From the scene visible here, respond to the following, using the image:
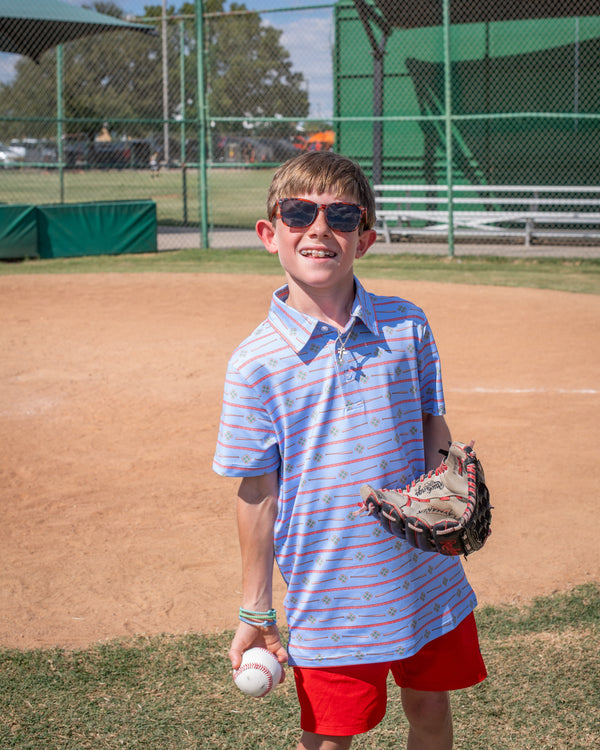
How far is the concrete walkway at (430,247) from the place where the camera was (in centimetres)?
1453

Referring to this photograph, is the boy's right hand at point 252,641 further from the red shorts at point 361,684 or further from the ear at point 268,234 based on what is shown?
the ear at point 268,234


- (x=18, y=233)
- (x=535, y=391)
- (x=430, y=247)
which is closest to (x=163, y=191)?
(x=430, y=247)

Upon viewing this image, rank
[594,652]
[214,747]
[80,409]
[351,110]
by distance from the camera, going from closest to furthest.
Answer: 1. [214,747]
2. [594,652]
3. [80,409]
4. [351,110]

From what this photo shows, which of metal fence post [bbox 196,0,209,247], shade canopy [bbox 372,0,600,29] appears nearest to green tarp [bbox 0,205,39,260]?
metal fence post [bbox 196,0,209,247]

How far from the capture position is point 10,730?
2662 millimetres

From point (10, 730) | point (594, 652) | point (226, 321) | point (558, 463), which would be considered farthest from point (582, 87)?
point (10, 730)

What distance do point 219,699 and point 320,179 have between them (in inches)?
70.1

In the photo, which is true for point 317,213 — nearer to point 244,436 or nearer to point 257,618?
point 244,436

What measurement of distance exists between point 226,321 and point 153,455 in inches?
149

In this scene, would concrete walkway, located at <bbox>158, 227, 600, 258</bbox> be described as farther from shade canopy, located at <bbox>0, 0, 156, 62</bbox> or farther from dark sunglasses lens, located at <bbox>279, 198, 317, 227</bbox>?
dark sunglasses lens, located at <bbox>279, 198, 317, 227</bbox>

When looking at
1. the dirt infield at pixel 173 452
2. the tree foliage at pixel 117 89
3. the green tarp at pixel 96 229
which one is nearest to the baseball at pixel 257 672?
the dirt infield at pixel 173 452

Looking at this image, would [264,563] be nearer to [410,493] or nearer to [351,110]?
[410,493]

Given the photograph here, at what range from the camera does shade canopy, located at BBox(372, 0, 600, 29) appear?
50.3ft

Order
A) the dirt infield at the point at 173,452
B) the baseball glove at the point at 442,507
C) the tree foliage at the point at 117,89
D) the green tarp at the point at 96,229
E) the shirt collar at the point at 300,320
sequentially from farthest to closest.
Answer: the tree foliage at the point at 117,89, the green tarp at the point at 96,229, the dirt infield at the point at 173,452, the shirt collar at the point at 300,320, the baseball glove at the point at 442,507
